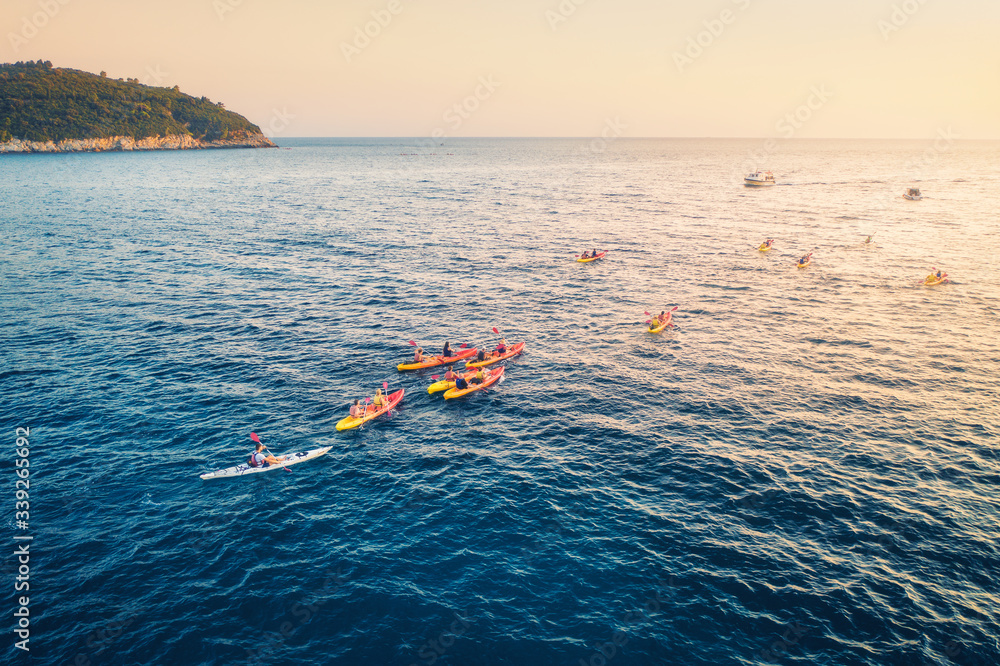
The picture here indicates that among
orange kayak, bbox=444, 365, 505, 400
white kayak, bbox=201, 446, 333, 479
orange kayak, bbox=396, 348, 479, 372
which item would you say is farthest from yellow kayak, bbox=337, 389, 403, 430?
orange kayak, bbox=396, 348, 479, 372

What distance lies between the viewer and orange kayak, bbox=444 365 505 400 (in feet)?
121

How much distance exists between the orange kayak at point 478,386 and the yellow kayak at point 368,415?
3.47 meters

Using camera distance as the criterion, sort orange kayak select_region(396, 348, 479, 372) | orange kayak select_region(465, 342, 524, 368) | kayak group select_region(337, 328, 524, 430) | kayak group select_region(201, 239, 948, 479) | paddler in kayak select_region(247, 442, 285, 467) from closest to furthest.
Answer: paddler in kayak select_region(247, 442, 285, 467), kayak group select_region(201, 239, 948, 479), kayak group select_region(337, 328, 524, 430), orange kayak select_region(465, 342, 524, 368), orange kayak select_region(396, 348, 479, 372)

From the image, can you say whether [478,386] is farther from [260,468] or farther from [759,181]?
[759,181]

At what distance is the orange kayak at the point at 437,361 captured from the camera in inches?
1585

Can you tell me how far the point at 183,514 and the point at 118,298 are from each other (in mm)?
40931

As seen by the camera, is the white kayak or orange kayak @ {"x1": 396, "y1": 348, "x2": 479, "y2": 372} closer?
the white kayak

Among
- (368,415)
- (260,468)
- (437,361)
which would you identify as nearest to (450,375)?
(437,361)

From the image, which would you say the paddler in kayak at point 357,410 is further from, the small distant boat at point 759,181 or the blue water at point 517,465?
the small distant boat at point 759,181

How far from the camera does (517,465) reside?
2916cm

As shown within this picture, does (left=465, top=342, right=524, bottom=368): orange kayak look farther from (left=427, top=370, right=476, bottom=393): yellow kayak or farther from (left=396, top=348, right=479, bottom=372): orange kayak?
(left=427, top=370, right=476, bottom=393): yellow kayak

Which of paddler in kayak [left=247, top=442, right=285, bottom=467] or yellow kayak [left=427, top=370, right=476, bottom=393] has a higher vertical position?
yellow kayak [left=427, top=370, right=476, bottom=393]

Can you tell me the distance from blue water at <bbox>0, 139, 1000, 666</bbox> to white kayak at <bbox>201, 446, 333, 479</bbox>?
72 cm

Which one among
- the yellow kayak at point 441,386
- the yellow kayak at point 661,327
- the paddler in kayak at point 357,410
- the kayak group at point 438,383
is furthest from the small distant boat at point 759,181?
the paddler in kayak at point 357,410
